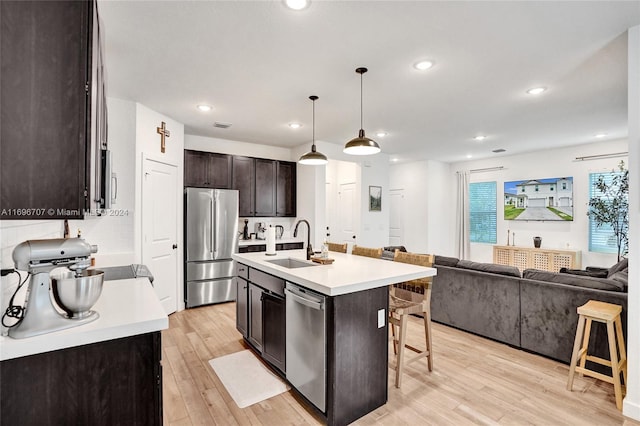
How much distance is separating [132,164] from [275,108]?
1863 millimetres

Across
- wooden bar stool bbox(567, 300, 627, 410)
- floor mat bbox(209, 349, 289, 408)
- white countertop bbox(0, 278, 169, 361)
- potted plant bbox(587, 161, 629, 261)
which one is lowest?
floor mat bbox(209, 349, 289, 408)

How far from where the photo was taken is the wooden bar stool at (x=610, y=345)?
7.63ft

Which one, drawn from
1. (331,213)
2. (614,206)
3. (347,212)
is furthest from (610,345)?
(331,213)

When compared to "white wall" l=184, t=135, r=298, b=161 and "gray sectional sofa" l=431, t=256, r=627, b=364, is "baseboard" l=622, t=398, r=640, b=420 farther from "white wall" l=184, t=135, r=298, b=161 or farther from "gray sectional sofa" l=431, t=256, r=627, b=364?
"white wall" l=184, t=135, r=298, b=161

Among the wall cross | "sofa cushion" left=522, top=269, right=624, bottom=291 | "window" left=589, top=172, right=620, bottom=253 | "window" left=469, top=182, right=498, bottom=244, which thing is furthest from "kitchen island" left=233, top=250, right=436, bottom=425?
"window" left=469, top=182, right=498, bottom=244

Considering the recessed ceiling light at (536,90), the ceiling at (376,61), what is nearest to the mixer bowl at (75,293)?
the ceiling at (376,61)

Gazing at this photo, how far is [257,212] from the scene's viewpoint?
5.61 meters

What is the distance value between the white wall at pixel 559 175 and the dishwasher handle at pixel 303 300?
618cm

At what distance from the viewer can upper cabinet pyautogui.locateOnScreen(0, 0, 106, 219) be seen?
1.01m

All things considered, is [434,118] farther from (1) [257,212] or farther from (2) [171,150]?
(2) [171,150]

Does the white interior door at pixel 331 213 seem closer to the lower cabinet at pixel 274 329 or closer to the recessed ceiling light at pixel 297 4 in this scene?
the lower cabinet at pixel 274 329

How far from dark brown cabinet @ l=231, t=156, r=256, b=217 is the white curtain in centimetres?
516

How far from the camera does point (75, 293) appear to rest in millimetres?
1236

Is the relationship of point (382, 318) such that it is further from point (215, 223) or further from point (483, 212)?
point (483, 212)
